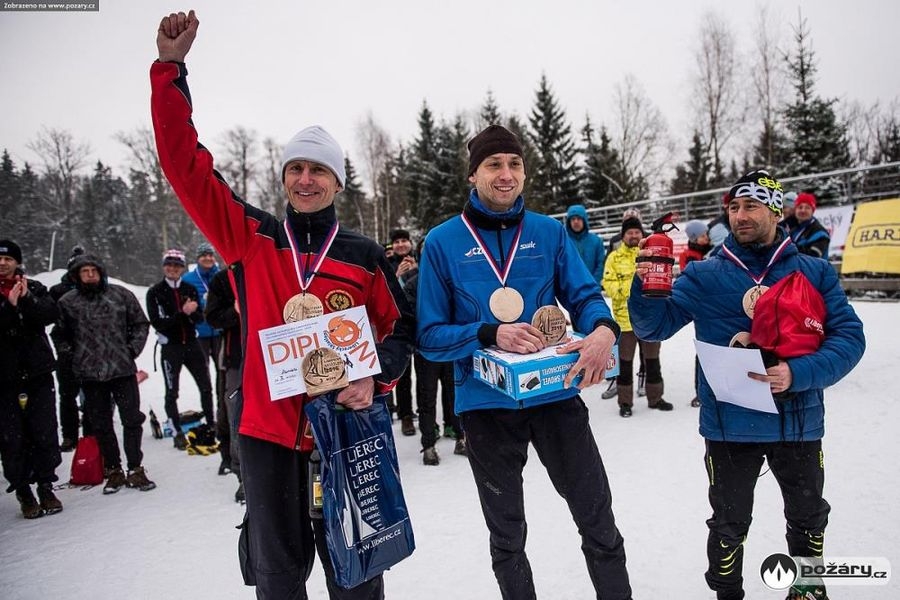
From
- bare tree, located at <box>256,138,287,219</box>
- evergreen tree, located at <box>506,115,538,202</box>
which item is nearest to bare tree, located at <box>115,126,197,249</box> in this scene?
bare tree, located at <box>256,138,287,219</box>

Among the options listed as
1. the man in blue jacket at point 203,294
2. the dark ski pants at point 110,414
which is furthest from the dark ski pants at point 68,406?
the dark ski pants at point 110,414

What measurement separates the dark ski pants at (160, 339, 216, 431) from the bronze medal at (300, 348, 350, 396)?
5170 millimetres

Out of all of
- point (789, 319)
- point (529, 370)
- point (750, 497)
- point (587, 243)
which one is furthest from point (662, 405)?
point (529, 370)

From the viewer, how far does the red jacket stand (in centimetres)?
176

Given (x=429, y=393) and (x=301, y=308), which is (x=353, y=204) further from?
(x=301, y=308)

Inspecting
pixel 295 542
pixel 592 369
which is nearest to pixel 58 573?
pixel 295 542

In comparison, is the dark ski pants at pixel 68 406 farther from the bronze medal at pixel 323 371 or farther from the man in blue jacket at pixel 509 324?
the man in blue jacket at pixel 509 324

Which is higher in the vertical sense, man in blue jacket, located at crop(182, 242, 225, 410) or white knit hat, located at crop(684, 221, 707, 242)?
white knit hat, located at crop(684, 221, 707, 242)

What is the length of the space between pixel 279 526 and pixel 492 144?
75.4 inches

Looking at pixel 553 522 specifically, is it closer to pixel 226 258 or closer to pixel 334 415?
pixel 334 415

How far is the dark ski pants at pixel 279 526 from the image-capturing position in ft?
6.19

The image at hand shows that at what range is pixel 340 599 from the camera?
6.35ft

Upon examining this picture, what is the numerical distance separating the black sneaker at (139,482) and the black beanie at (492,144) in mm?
4779

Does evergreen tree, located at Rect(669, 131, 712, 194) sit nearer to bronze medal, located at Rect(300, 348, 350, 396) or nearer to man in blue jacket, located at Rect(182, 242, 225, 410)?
man in blue jacket, located at Rect(182, 242, 225, 410)
